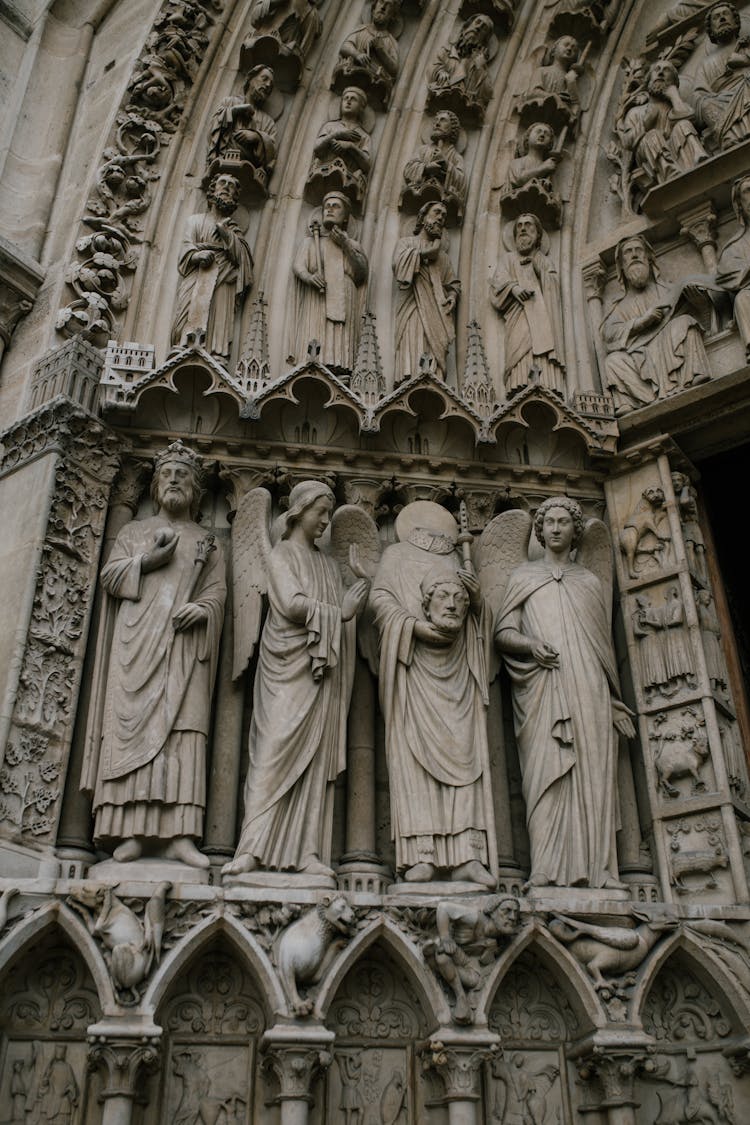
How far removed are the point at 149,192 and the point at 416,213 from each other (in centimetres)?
172

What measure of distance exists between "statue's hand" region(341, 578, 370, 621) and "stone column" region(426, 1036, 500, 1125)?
6.72 ft

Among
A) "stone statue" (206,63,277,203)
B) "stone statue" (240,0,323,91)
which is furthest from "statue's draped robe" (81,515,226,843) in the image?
"stone statue" (240,0,323,91)

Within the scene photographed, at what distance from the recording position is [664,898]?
5254mm

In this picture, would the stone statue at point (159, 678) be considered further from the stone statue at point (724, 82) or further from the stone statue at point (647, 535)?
the stone statue at point (724, 82)

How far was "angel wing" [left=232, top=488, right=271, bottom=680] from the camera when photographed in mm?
5492

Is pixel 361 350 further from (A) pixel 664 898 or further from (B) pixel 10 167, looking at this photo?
(A) pixel 664 898

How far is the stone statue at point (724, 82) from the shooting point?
22.7 feet

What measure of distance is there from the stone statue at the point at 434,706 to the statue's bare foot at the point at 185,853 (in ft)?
2.99

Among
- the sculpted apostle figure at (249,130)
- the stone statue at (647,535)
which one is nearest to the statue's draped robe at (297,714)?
the stone statue at (647,535)

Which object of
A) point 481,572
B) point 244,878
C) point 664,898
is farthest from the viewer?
point 481,572

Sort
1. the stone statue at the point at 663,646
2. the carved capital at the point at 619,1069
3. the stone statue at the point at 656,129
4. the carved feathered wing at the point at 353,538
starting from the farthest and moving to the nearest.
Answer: the stone statue at the point at 656,129
the carved feathered wing at the point at 353,538
the stone statue at the point at 663,646
the carved capital at the point at 619,1069

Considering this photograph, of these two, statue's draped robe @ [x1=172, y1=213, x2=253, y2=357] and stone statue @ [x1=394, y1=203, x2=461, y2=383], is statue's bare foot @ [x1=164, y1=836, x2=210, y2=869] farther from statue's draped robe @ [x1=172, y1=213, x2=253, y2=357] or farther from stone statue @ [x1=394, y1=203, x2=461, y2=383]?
stone statue @ [x1=394, y1=203, x2=461, y2=383]

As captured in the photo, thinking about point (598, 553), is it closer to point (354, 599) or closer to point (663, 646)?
point (663, 646)

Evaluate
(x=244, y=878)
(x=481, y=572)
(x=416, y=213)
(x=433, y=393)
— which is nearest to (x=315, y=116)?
(x=416, y=213)
